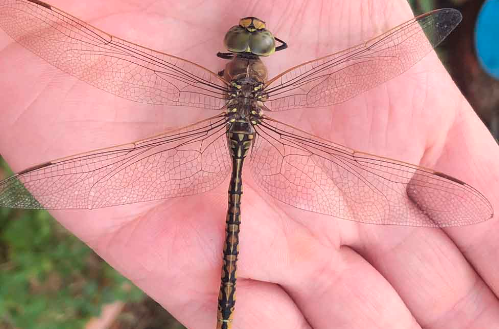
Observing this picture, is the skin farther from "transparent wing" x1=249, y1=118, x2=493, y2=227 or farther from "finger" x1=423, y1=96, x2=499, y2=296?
"transparent wing" x1=249, y1=118, x2=493, y2=227

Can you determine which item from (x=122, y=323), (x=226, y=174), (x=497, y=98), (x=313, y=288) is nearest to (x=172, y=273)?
(x=226, y=174)

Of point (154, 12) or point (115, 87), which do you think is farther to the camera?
point (154, 12)

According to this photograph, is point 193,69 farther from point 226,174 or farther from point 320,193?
point 320,193

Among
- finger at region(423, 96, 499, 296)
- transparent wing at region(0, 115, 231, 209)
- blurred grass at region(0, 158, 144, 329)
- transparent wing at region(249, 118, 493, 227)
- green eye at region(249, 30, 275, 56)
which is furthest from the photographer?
blurred grass at region(0, 158, 144, 329)

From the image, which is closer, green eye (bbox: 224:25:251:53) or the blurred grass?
green eye (bbox: 224:25:251:53)

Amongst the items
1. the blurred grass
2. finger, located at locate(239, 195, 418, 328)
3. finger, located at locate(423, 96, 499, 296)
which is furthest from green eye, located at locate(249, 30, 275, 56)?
the blurred grass

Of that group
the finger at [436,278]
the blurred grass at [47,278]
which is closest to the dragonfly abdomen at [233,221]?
the finger at [436,278]

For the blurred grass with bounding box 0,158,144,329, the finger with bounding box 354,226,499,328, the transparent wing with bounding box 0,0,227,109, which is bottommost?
the blurred grass with bounding box 0,158,144,329
